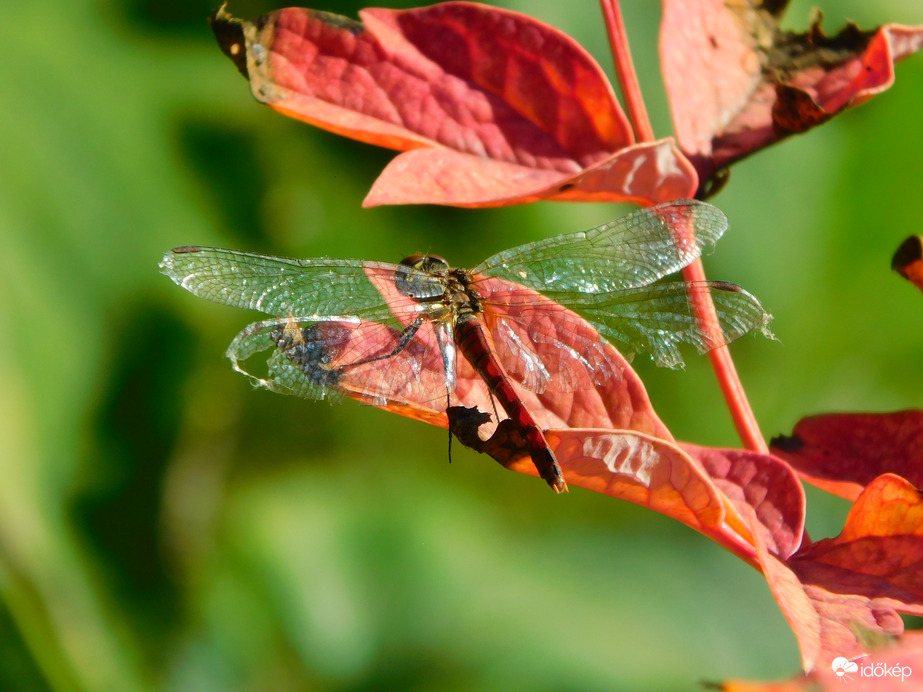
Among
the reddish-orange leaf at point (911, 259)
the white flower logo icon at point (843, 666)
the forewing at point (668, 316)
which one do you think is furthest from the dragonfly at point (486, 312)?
the white flower logo icon at point (843, 666)

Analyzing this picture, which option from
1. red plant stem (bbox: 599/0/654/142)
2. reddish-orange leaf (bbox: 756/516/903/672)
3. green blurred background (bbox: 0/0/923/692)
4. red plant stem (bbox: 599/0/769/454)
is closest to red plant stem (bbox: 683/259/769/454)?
red plant stem (bbox: 599/0/769/454)

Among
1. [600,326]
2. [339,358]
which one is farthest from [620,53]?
[339,358]

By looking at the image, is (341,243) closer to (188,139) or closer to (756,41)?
(188,139)

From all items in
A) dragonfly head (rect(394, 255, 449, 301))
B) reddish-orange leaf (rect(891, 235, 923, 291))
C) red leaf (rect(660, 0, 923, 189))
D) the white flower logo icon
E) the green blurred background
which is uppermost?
red leaf (rect(660, 0, 923, 189))

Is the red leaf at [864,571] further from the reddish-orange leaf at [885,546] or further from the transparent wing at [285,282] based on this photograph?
the transparent wing at [285,282]

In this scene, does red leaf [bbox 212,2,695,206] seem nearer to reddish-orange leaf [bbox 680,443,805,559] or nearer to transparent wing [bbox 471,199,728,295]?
transparent wing [bbox 471,199,728,295]

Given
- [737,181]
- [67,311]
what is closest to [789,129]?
[737,181]

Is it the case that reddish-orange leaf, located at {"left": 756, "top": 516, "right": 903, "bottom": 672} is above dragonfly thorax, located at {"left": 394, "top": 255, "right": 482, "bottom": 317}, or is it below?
below
